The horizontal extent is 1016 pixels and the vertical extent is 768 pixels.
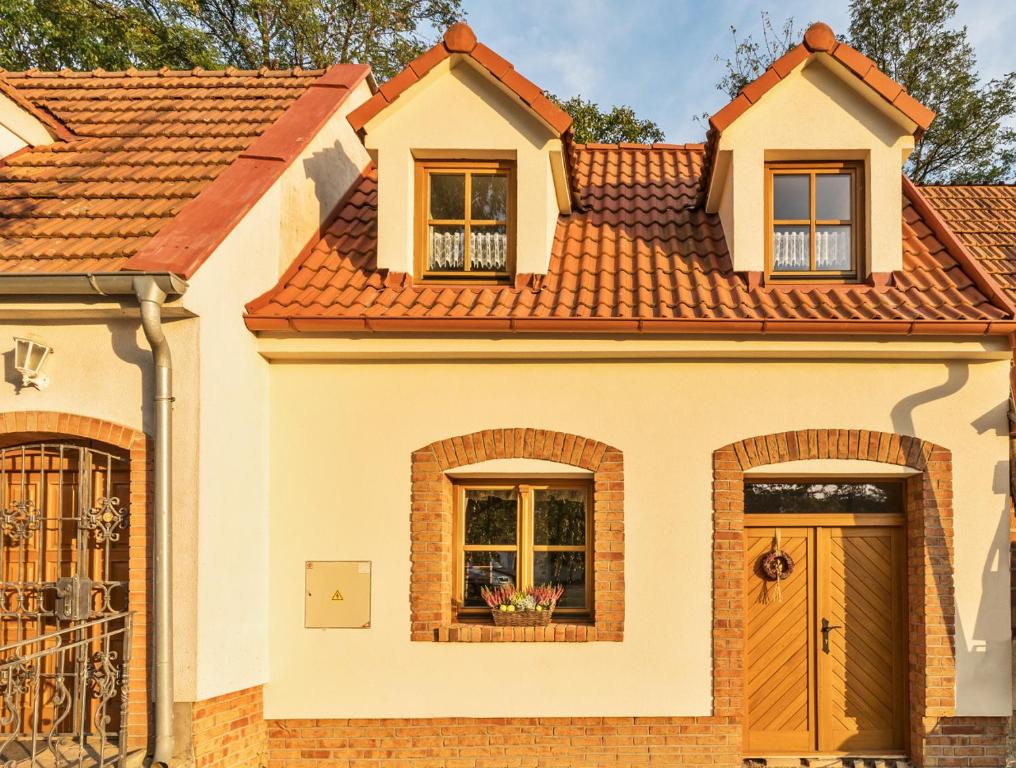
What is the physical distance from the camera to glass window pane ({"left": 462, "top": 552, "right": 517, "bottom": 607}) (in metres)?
7.43

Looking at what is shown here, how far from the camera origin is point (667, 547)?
280 inches

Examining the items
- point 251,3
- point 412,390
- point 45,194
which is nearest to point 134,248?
point 45,194

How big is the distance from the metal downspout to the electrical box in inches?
55.8

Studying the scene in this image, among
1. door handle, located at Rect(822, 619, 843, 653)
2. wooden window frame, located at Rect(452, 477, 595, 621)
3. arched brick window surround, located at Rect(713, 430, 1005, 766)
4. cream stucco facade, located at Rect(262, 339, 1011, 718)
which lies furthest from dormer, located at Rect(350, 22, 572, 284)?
door handle, located at Rect(822, 619, 843, 653)

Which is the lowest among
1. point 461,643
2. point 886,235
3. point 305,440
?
point 461,643

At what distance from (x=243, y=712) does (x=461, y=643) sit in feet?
6.06

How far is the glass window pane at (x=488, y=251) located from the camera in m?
7.96

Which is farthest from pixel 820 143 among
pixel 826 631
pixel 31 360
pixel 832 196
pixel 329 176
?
pixel 31 360

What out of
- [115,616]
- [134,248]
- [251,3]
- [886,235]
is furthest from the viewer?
[251,3]

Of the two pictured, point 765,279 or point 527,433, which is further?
point 765,279

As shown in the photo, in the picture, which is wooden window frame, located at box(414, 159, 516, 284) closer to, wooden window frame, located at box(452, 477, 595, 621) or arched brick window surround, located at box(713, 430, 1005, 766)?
wooden window frame, located at box(452, 477, 595, 621)

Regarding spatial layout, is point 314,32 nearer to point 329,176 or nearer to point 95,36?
point 95,36

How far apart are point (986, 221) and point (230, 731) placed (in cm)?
1025

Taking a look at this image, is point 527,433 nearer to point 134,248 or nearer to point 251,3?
point 134,248
